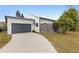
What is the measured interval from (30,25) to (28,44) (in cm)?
54

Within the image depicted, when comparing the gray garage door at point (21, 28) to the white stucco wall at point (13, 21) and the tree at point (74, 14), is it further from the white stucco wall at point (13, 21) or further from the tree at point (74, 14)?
the tree at point (74, 14)

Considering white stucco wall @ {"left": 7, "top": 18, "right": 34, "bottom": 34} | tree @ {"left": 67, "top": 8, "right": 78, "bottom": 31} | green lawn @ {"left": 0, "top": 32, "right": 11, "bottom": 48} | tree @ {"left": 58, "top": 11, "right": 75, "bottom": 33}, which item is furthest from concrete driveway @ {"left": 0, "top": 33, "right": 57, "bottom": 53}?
tree @ {"left": 67, "top": 8, "right": 78, "bottom": 31}

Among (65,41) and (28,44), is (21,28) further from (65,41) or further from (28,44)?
(65,41)

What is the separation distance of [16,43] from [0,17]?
81 centimetres

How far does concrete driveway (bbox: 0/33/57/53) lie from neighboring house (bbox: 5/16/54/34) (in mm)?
158

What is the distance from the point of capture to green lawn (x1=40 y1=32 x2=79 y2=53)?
5551 mm

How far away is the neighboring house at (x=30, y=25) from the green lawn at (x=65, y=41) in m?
0.22

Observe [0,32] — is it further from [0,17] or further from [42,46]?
[42,46]

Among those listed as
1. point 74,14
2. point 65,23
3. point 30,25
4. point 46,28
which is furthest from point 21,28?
point 74,14

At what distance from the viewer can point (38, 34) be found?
5801 millimetres

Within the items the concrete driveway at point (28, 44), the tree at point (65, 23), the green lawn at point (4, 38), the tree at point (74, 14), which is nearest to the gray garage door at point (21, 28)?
the concrete driveway at point (28, 44)

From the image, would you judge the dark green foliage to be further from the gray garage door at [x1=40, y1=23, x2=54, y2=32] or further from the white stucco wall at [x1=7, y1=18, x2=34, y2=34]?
the white stucco wall at [x1=7, y1=18, x2=34, y2=34]
